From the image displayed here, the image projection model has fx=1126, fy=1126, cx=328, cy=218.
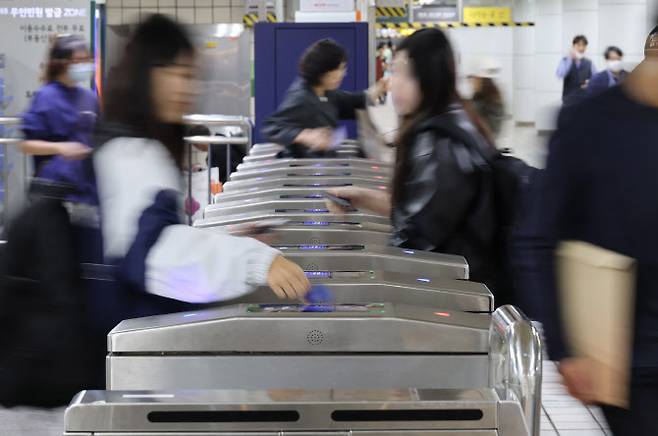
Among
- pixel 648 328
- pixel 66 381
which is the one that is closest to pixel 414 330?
pixel 648 328

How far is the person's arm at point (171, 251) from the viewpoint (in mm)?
2086

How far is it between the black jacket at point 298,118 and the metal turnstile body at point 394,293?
3514 millimetres

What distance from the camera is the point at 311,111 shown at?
6020 mm

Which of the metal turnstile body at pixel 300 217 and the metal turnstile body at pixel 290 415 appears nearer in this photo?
the metal turnstile body at pixel 290 415

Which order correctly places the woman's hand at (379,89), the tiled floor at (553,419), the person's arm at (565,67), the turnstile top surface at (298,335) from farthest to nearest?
the person's arm at (565,67), the woman's hand at (379,89), the tiled floor at (553,419), the turnstile top surface at (298,335)

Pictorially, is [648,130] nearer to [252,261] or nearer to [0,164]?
[252,261]

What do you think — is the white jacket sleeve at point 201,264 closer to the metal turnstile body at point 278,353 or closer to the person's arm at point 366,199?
the metal turnstile body at point 278,353

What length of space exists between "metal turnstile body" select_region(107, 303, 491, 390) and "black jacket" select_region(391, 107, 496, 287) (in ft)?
3.25

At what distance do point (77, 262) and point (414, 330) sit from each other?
676mm

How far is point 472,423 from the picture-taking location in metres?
1.71

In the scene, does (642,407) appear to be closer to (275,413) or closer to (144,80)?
(275,413)

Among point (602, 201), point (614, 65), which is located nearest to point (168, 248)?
point (602, 201)

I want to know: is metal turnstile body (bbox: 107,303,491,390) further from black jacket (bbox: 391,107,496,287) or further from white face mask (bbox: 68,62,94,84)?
white face mask (bbox: 68,62,94,84)

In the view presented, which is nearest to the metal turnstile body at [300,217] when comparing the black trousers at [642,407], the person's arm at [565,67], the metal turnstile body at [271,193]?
the metal turnstile body at [271,193]
